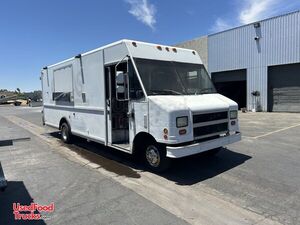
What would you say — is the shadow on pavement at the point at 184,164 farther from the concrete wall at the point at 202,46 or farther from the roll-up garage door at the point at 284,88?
the concrete wall at the point at 202,46

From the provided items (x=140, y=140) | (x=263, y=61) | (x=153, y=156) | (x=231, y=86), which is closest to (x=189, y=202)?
(x=153, y=156)

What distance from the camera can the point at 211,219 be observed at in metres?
3.86

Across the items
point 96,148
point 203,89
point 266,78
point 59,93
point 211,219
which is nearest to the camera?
point 211,219

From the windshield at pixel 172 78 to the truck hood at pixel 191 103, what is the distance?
24 centimetres

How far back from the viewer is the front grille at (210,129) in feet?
18.5

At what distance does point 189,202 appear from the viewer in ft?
14.7

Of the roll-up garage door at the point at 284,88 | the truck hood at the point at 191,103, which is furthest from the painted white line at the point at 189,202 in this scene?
the roll-up garage door at the point at 284,88

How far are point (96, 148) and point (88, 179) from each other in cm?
323

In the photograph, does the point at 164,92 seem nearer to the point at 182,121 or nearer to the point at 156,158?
the point at 182,121

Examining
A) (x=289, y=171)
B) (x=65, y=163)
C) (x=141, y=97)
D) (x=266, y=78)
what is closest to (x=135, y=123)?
(x=141, y=97)

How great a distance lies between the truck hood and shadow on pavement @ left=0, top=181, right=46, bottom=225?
2934 mm

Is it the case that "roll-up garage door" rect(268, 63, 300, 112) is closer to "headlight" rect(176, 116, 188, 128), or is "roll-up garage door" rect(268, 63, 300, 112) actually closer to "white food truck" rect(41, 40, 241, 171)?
"white food truck" rect(41, 40, 241, 171)

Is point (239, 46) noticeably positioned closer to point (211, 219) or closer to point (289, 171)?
point (289, 171)

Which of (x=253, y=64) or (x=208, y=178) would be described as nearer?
(x=208, y=178)
